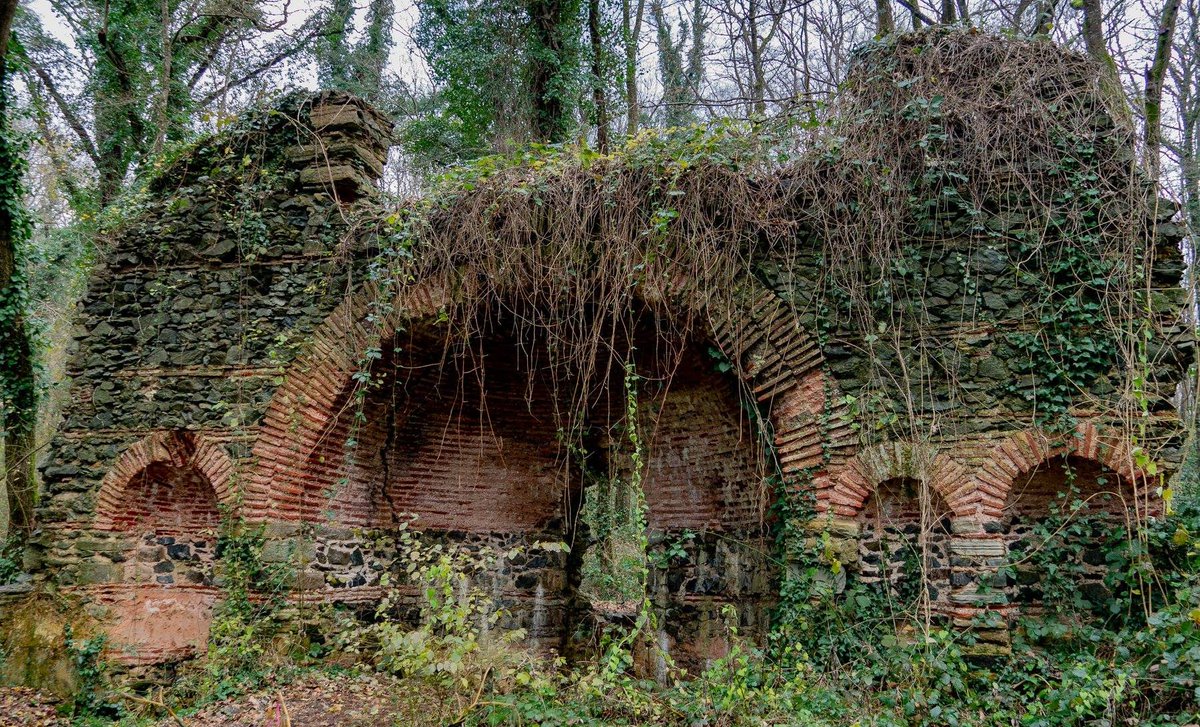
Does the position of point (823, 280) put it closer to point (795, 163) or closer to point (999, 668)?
point (795, 163)

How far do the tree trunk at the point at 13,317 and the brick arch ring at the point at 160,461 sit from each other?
175 centimetres

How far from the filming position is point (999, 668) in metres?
4.83

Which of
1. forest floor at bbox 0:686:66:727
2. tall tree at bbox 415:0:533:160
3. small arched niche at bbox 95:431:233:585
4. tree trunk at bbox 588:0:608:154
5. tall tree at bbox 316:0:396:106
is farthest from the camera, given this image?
tall tree at bbox 316:0:396:106

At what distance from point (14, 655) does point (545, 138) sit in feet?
30.1

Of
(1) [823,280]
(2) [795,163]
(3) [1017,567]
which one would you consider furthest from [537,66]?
(3) [1017,567]

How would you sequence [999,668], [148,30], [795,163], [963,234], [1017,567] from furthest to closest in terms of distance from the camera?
[148,30] < [795,163] < [963,234] < [1017,567] < [999,668]

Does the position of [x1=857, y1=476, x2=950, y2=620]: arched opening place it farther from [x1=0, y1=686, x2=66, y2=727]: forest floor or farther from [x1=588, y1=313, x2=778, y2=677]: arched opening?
[x1=0, y1=686, x2=66, y2=727]: forest floor

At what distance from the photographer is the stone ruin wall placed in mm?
5305

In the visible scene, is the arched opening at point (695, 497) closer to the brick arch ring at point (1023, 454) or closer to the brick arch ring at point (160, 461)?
the brick arch ring at point (1023, 454)

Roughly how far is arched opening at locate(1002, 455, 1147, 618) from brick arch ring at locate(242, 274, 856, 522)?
132cm

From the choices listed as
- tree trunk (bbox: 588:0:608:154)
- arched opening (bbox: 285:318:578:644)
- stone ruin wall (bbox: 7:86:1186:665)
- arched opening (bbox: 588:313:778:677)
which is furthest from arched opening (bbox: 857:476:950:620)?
tree trunk (bbox: 588:0:608:154)

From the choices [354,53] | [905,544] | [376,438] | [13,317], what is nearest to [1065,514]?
[905,544]

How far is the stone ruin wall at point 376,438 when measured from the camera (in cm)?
530

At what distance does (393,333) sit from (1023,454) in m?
5.14
